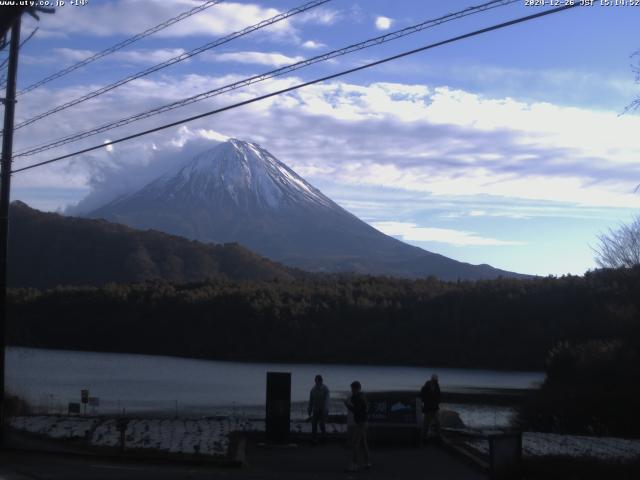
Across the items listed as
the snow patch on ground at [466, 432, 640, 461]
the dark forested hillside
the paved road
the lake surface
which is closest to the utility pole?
the paved road

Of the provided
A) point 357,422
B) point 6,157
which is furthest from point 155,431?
point 357,422

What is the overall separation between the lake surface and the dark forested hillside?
5825 millimetres

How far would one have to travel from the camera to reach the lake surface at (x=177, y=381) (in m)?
42.3

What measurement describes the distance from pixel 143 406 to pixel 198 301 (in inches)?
2424

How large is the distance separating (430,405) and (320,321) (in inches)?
3176

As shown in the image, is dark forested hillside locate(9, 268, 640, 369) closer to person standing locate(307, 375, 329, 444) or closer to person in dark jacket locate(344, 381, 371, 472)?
person standing locate(307, 375, 329, 444)

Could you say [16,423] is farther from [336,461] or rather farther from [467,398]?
[467,398]

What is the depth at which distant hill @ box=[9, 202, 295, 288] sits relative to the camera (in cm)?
14175

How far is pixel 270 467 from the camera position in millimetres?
16156

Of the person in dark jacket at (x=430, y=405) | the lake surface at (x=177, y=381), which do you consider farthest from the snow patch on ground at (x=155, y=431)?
the lake surface at (x=177, y=381)

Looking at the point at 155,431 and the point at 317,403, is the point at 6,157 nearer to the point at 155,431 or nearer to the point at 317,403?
the point at 155,431

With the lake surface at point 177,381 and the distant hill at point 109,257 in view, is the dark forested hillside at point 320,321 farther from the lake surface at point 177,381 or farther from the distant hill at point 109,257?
the distant hill at point 109,257

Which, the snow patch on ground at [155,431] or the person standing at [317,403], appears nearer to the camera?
the snow patch on ground at [155,431]

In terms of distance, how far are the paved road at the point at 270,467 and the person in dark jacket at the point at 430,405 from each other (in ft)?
2.51
